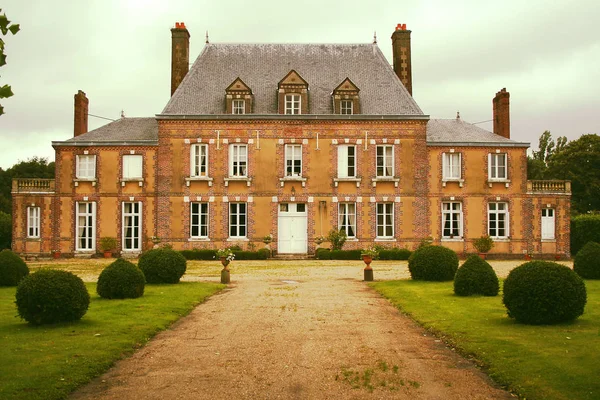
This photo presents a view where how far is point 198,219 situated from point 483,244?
50.8 ft

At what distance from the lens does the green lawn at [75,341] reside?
28.0 feet

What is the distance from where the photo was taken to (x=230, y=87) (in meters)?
36.1

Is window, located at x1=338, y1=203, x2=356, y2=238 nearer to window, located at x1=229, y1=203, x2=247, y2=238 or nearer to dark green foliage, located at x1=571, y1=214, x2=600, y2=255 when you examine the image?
window, located at x1=229, y1=203, x2=247, y2=238

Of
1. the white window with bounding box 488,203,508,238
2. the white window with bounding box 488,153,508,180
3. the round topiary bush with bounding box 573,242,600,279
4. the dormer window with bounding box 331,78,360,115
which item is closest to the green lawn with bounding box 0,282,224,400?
the round topiary bush with bounding box 573,242,600,279

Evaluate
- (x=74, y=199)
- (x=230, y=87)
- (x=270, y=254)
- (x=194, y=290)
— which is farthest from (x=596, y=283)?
(x=74, y=199)

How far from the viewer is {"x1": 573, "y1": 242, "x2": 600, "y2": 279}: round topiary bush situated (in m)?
21.8

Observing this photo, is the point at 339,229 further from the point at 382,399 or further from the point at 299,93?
the point at 382,399

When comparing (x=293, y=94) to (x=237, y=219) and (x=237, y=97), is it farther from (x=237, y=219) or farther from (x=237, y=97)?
(x=237, y=219)

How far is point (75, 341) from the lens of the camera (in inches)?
438

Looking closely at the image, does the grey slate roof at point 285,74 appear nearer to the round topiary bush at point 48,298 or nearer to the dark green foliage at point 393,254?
the dark green foliage at point 393,254

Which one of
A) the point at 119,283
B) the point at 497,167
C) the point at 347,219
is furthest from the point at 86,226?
the point at 497,167

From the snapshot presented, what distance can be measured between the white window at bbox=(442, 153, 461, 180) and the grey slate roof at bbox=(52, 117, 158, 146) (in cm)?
1602

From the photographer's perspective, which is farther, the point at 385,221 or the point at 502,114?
the point at 502,114

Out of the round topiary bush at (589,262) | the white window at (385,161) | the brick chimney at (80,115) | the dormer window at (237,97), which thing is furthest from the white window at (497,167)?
the brick chimney at (80,115)
